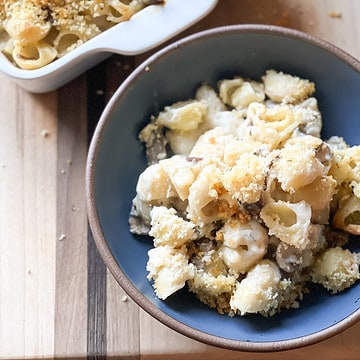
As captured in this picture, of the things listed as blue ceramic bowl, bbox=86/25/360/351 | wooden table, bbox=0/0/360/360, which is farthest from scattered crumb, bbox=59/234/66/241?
blue ceramic bowl, bbox=86/25/360/351

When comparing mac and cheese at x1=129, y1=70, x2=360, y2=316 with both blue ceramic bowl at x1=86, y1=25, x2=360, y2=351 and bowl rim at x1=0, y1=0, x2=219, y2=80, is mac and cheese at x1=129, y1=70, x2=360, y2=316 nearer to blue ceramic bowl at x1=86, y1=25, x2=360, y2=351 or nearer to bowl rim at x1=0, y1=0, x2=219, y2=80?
blue ceramic bowl at x1=86, y1=25, x2=360, y2=351

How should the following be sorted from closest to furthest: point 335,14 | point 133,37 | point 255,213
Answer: point 255,213
point 133,37
point 335,14

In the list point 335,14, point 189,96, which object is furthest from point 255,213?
point 335,14

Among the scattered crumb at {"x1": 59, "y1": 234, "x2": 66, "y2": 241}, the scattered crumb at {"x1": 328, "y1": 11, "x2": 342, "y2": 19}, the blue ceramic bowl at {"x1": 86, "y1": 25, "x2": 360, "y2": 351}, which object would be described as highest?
the scattered crumb at {"x1": 328, "y1": 11, "x2": 342, "y2": 19}

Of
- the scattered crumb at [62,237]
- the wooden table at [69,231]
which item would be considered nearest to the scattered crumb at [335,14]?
the wooden table at [69,231]

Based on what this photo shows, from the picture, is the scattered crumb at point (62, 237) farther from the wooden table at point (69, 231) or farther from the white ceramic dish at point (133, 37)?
the white ceramic dish at point (133, 37)

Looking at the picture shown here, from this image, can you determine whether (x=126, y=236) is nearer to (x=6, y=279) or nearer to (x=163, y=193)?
(x=163, y=193)

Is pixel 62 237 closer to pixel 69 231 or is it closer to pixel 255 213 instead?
pixel 69 231
